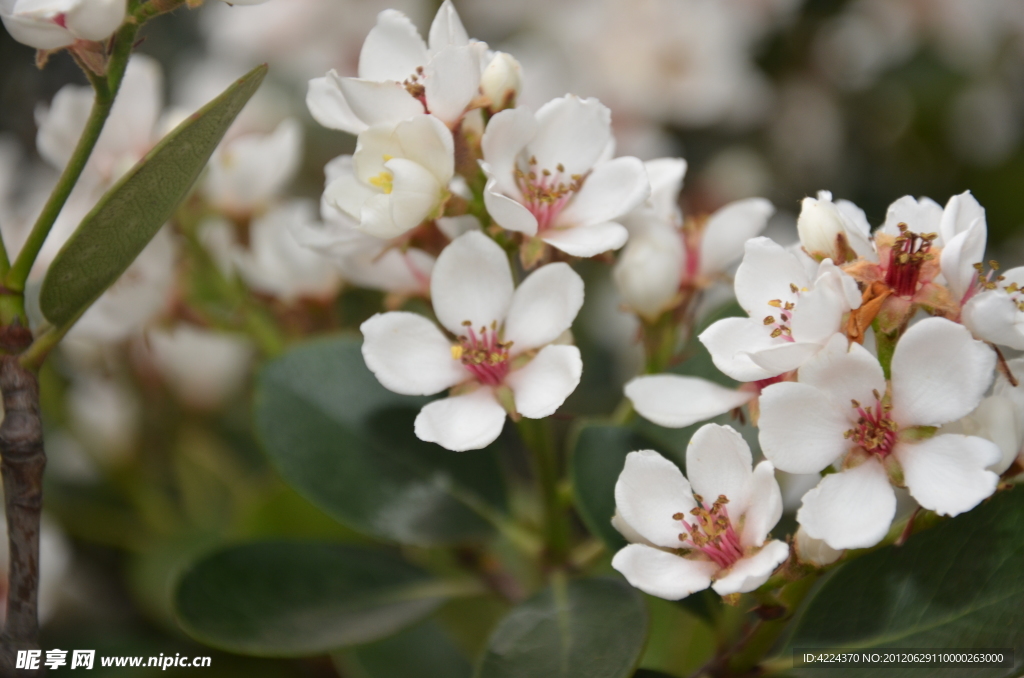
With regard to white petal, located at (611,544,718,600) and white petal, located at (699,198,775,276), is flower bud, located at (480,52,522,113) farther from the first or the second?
white petal, located at (611,544,718,600)

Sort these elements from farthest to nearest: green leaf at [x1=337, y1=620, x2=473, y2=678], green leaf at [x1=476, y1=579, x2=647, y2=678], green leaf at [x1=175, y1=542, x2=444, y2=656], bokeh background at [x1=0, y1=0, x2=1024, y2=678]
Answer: bokeh background at [x1=0, y1=0, x2=1024, y2=678] < green leaf at [x1=337, y1=620, x2=473, y2=678] < green leaf at [x1=175, y1=542, x2=444, y2=656] < green leaf at [x1=476, y1=579, x2=647, y2=678]

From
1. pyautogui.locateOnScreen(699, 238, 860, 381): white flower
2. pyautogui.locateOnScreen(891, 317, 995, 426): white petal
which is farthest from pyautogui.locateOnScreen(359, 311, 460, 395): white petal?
pyautogui.locateOnScreen(891, 317, 995, 426): white petal

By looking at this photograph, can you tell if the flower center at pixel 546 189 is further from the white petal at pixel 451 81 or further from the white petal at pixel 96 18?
the white petal at pixel 96 18

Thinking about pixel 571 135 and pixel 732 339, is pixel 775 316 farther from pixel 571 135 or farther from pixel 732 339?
pixel 571 135

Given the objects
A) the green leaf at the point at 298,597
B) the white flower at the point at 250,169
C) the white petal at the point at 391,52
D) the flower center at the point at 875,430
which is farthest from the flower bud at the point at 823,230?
the white flower at the point at 250,169

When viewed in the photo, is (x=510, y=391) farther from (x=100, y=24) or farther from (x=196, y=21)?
(x=196, y=21)

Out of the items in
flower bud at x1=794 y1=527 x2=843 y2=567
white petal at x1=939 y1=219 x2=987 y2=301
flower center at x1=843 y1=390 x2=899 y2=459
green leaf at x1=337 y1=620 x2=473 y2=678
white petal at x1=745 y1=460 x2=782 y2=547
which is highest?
white petal at x1=939 y1=219 x2=987 y2=301
